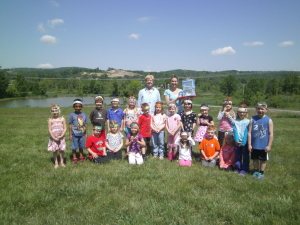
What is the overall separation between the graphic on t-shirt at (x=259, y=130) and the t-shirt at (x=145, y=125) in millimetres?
2783

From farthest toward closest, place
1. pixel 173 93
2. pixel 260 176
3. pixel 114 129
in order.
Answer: pixel 173 93, pixel 114 129, pixel 260 176

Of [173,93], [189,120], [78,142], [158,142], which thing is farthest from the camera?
[173,93]

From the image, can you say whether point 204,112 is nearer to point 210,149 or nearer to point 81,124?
point 210,149

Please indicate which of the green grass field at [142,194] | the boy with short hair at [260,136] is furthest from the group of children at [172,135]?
the green grass field at [142,194]

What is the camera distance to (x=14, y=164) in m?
5.56

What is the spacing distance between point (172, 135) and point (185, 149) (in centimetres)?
58

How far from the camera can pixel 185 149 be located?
5754mm

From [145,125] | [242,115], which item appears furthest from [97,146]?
[242,115]

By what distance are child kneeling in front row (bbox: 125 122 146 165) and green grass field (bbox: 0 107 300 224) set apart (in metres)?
0.26

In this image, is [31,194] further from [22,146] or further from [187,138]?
[22,146]

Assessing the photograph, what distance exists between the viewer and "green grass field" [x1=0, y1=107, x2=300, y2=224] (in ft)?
10.6

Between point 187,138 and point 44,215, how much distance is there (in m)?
3.72

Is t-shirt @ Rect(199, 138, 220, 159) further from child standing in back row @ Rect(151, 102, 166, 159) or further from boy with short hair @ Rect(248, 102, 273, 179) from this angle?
child standing in back row @ Rect(151, 102, 166, 159)

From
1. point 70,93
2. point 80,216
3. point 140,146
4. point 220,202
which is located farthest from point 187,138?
point 70,93
